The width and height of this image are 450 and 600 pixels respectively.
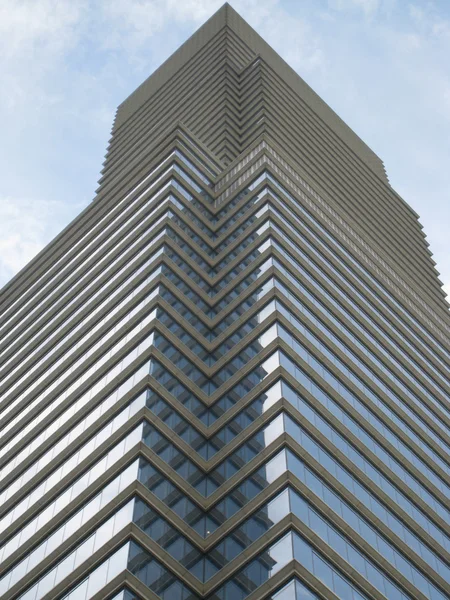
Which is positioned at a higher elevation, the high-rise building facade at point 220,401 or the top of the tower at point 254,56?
the top of the tower at point 254,56

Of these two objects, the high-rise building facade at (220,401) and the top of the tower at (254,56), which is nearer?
the high-rise building facade at (220,401)

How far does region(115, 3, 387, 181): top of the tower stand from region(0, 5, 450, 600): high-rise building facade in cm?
4083

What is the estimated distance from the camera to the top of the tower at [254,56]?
12112 centimetres

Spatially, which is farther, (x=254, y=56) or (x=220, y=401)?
(x=254, y=56)

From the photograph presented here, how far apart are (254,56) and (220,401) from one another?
7527cm

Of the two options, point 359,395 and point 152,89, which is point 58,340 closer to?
point 359,395

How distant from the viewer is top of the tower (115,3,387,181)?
121 meters

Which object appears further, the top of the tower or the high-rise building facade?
the top of the tower

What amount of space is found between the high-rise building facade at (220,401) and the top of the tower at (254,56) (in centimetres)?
4083

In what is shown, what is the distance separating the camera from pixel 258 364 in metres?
54.0

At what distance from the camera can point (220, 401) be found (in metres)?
54.1

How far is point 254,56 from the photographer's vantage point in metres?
120

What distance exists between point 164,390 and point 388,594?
16.1m

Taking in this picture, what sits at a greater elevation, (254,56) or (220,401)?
(254,56)
